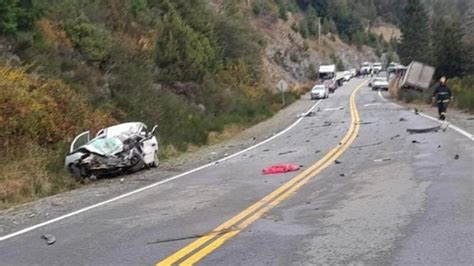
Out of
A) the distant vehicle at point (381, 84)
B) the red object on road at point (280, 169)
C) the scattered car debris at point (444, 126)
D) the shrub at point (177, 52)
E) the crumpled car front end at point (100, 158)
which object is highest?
the shrub at point (177, 52)

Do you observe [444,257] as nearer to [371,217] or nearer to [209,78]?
[371,217]

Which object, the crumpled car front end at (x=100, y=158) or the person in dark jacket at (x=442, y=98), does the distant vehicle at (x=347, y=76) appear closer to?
the person in dark jacket at (x=442, y=98)

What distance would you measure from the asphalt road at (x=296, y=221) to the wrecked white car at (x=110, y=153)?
194 centimetres

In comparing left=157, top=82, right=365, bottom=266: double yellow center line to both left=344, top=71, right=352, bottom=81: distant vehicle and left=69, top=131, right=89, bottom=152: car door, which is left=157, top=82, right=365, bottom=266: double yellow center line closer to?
left=69, top=131, right=89, bottom=152: car door

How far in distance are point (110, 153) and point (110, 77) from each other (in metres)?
11.1

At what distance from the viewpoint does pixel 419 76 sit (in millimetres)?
49062

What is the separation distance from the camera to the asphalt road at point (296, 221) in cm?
709

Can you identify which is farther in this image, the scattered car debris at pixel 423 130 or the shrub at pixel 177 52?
the shrub at pixel 177 52

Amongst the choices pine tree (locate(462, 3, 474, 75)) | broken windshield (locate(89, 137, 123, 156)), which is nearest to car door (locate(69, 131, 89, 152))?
broken windshield (locate(89, 137, 123, 156))

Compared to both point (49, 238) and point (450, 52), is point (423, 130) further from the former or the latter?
point (450, 52)

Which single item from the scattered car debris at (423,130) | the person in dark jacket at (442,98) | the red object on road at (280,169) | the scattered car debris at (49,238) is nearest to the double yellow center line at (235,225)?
the red object on road at (280,169)

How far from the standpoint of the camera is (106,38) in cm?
2806

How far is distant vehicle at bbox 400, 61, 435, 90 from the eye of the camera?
4850cm

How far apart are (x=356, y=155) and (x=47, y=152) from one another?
768 cm
